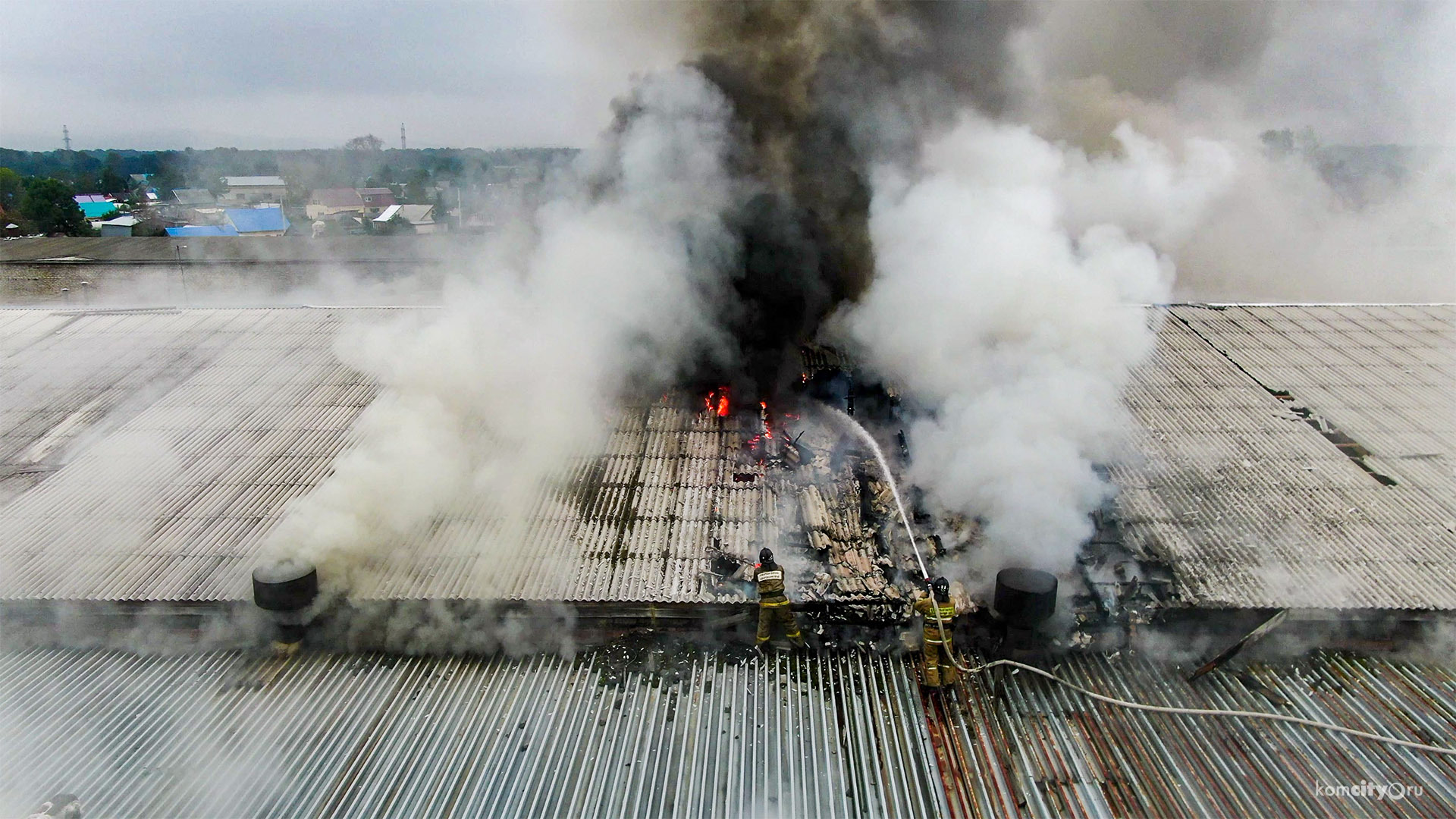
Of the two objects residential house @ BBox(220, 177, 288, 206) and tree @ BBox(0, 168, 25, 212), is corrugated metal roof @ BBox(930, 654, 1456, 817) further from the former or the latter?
tree @ BBox(0, 168, 25, 212)

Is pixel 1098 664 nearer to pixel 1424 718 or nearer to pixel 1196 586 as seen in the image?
pixel 1196 586

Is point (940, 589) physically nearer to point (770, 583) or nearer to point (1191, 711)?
point (770, 583)

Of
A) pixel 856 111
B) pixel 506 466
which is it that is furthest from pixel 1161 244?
pixel 506 466

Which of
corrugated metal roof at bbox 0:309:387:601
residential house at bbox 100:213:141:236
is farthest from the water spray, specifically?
residential house at bbox 100:213:141:236

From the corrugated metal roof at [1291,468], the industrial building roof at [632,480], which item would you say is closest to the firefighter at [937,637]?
the industrial building roof at [632,480]

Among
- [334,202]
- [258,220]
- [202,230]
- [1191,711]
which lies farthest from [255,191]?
[1191,711]

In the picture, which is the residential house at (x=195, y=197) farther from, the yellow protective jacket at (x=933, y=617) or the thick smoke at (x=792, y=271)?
the yellow protective jacket at (x=933, y=617)
